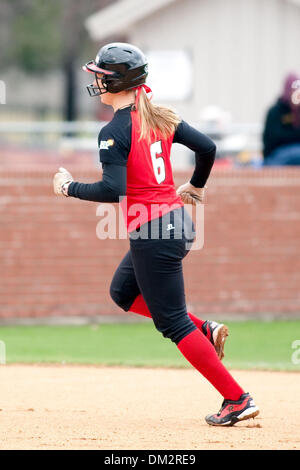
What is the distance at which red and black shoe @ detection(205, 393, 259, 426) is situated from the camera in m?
5.65

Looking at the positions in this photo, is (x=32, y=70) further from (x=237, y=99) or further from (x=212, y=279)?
(x=212, y=279)

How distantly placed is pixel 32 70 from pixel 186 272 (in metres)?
30.6

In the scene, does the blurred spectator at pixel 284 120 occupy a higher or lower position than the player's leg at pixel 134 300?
higher

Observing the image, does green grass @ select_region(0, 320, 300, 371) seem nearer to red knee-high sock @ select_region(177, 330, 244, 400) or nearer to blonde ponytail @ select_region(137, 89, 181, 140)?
red knee-high sock @ select_region(177, 330, 244, 400)

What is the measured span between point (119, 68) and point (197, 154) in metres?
0.69

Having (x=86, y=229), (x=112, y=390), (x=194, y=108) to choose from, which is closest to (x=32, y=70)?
(x=194, y=108)

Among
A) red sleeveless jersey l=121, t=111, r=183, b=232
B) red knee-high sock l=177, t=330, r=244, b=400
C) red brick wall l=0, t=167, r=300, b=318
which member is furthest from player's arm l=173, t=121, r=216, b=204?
red brick wall l=0, t=167, r=300, b=318

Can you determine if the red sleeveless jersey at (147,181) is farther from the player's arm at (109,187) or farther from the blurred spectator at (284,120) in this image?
the blurred spectator at (284,120)

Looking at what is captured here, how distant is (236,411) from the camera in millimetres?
5664

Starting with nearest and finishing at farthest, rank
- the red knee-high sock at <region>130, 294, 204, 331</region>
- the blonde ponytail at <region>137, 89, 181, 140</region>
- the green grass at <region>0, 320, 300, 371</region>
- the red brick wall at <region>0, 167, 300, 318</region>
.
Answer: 1. the blonde ponytail at <region>137, 89, 181, 140</region>
2. the red knee-high sock at <region>130, 294, 204, 331</region>
3. the green grass at <region>0, 320, 300, 371</region>
4. the red brick wall at <region>0, 167, 300, 318</region>

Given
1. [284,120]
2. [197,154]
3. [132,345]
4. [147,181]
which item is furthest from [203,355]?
[284,120]

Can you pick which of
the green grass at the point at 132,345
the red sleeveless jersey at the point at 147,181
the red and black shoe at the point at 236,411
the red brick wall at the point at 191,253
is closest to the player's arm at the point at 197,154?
the red sleeveless jersey at the point at 147,181

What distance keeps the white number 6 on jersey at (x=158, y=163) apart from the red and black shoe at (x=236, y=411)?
1.29 meters

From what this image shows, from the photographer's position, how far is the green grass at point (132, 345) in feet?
30.0
